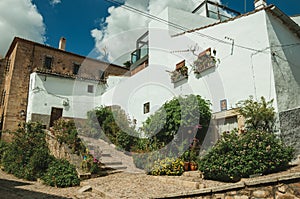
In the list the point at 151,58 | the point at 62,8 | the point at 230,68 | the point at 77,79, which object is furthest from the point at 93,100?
the point at 230,68

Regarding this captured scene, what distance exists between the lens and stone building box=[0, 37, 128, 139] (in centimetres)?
1644

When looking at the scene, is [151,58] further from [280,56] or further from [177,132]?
[280,56]

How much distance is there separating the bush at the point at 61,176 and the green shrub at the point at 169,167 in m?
2.74

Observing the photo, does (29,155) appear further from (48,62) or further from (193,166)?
(48,62)

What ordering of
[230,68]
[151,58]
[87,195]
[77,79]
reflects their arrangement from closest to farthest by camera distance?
1. [87,195]
2. [230,68]
3. [151,58]
4. [77,79]

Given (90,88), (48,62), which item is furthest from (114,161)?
(48,62)

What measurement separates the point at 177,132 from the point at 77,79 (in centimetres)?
1256

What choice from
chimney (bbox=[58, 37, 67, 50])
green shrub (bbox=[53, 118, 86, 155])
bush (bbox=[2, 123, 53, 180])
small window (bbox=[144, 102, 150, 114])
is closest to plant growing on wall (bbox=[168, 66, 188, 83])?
small window (bbox=[144, 102, 150, 114])

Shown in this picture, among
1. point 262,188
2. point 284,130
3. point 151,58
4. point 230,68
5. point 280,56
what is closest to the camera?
point 262,188

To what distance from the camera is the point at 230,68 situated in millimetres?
8781

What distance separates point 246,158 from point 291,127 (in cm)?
280

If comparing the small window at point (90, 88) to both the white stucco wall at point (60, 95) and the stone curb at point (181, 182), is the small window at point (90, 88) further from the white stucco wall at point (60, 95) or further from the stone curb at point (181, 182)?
the stone curb at point (181, 182)

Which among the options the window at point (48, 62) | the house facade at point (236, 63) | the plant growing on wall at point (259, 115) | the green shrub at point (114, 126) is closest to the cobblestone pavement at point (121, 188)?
the plant growing on wall at point (259, 115)

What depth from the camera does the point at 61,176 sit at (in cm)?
761
